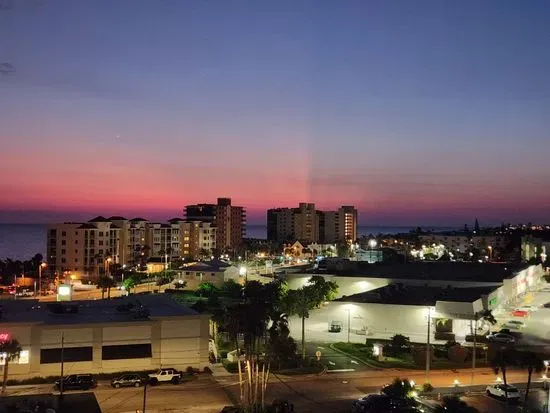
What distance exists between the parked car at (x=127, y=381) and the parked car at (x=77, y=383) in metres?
1.15

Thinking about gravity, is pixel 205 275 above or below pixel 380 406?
above

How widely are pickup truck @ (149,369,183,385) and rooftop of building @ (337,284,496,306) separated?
21.1 m

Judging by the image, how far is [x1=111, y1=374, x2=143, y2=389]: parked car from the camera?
31294 mm

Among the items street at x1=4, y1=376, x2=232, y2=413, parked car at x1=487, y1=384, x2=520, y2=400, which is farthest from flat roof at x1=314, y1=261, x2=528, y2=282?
street at x1=4, y1=376, x2=232, y2=413

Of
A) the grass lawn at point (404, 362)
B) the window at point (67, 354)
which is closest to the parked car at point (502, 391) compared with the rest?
the grass lawn at point (404, 362)

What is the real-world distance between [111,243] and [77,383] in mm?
87204

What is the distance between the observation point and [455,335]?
4550 cm

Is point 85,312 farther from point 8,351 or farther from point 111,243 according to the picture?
point 111,243

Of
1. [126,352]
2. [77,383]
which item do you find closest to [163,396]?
[77,383]

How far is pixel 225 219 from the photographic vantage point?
561 feet

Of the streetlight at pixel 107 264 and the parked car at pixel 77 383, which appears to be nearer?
the parked car at pixel 77 383

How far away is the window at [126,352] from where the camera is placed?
114 feet

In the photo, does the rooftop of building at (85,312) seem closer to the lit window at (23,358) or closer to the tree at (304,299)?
the lit window at (23,358)

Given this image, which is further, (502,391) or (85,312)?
(85,312)
